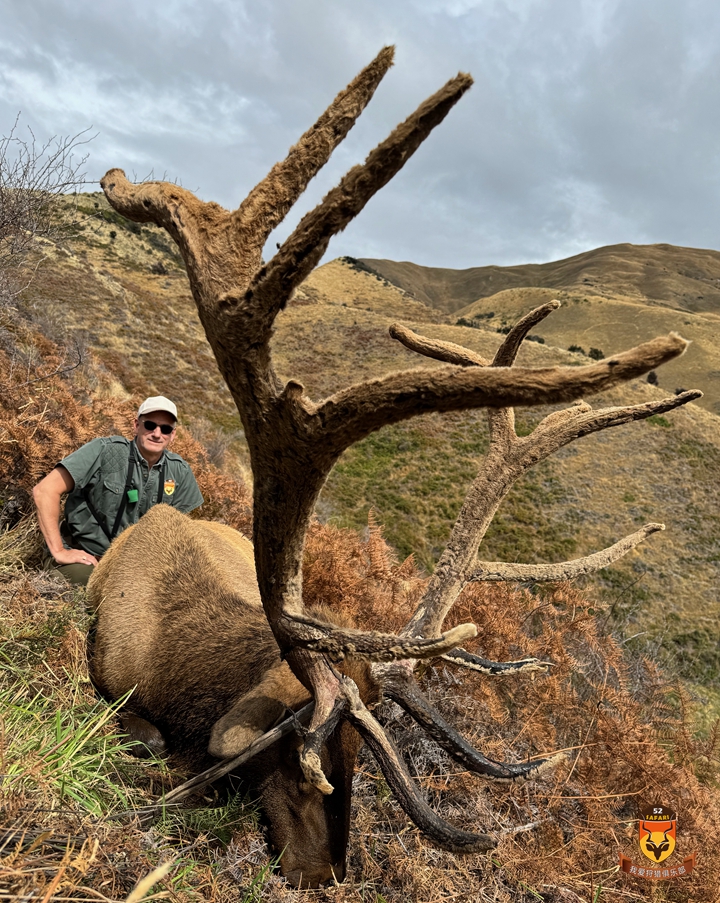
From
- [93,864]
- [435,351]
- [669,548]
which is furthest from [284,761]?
[669,548]

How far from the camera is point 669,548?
20094 millimetres

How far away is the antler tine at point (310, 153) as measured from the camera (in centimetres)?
141

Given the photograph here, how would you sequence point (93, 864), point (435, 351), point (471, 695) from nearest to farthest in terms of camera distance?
1. point (93, 864)
2. point (435, 351)
3. point (471, 695)

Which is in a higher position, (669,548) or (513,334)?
(513,334)

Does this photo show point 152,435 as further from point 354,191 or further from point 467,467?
point 467,467

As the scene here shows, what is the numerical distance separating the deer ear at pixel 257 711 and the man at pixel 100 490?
223cm

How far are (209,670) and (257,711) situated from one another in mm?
526

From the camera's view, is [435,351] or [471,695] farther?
[471,695]

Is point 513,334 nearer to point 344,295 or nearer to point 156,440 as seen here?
point 156,440

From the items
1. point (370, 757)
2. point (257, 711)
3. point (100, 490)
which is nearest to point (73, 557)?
point (100, 490)

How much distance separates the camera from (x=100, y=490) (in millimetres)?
4297

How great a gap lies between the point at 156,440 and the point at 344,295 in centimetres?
7382

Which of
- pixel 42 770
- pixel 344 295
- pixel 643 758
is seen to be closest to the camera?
pixel 42 770

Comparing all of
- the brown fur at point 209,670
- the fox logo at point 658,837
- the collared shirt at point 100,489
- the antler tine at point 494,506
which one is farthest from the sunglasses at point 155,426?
the fox logo at point 658,837
